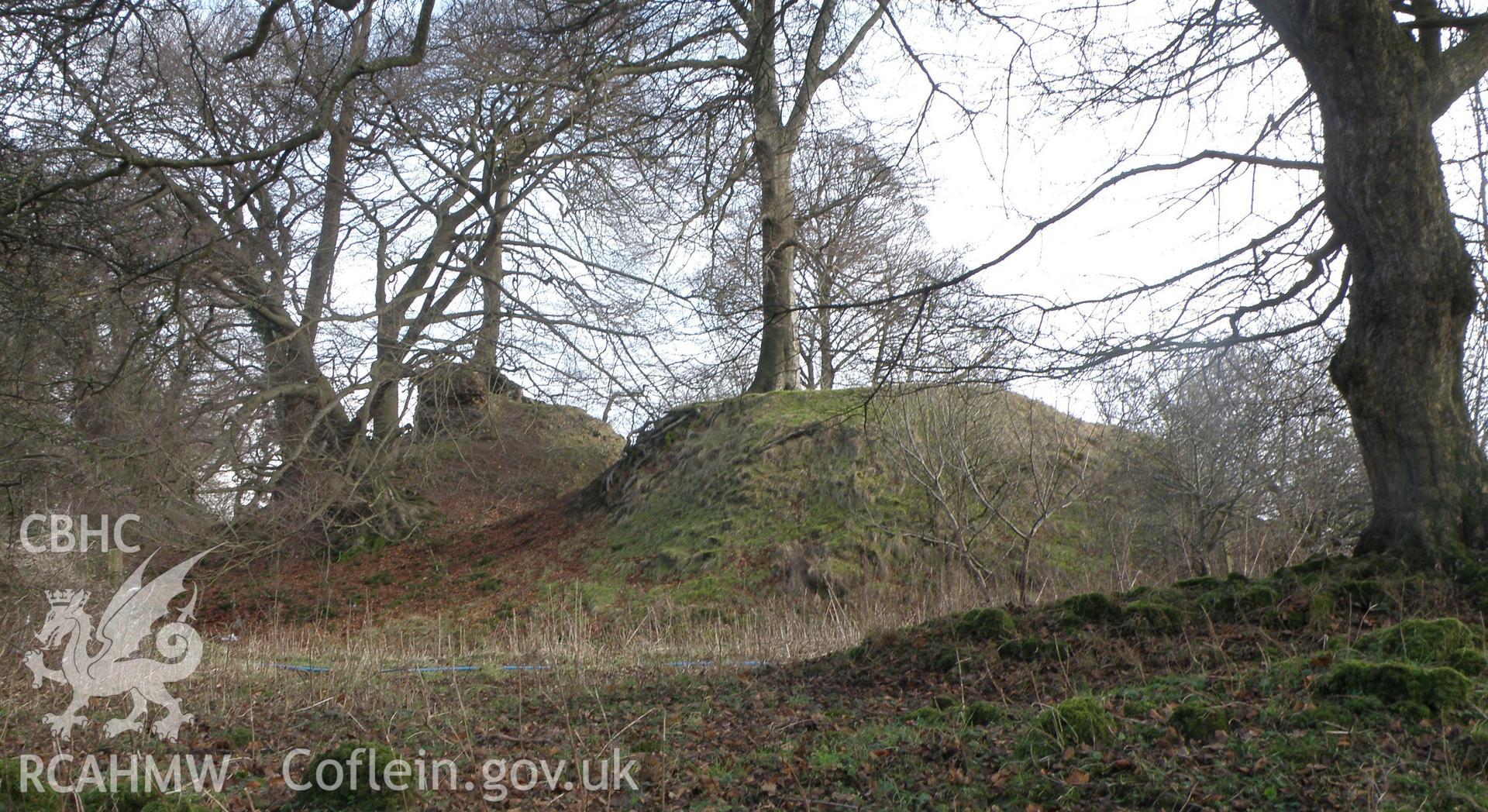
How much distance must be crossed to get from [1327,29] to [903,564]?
9.07m

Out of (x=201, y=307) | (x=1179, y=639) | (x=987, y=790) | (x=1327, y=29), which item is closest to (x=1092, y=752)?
(x=987, y=790)

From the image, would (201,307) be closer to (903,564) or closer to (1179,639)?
(903,564)

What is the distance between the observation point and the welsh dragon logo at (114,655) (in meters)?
6.23

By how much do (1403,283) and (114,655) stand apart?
8.37 metres

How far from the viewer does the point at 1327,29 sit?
5.97 m

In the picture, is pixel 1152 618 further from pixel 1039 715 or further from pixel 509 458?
pixel 509 458

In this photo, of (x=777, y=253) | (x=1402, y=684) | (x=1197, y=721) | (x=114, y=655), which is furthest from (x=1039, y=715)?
(x=777, y=253)

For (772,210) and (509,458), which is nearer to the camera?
(772,210)

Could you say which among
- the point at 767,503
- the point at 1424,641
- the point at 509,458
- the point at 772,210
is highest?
the point at 772,210

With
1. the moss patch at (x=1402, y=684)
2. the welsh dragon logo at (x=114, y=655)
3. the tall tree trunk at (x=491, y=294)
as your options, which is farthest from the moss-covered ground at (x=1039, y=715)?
the tall tree trunk at (x=491, y=294)

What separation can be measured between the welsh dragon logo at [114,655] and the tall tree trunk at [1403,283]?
6669mm

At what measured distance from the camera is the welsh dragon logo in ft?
20.4

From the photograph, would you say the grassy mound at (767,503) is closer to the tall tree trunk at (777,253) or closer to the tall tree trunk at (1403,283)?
the tall tree trunk at (777,253)

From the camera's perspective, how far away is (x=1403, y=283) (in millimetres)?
5816
